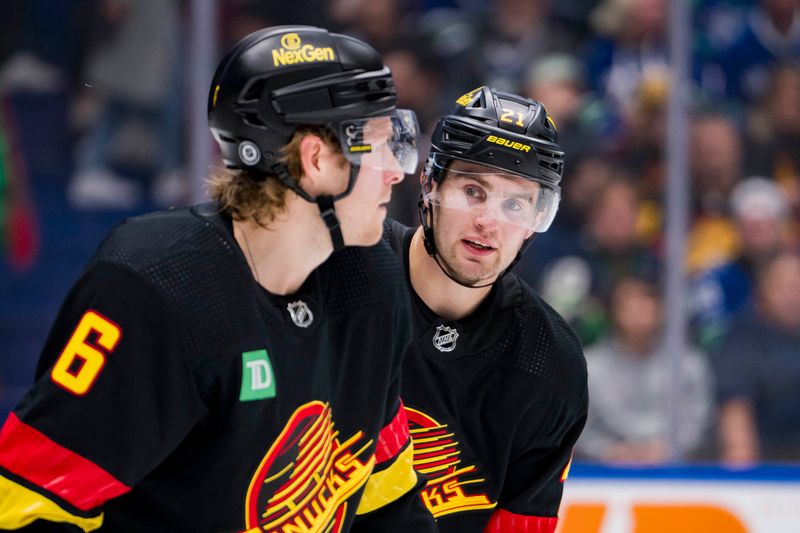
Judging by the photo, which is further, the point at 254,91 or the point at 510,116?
the point at 510,116

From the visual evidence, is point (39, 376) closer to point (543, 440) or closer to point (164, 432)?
point (164, 432)

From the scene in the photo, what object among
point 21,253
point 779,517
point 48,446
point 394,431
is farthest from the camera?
point 21,253

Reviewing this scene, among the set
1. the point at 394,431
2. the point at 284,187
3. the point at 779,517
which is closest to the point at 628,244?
the point at 779,517

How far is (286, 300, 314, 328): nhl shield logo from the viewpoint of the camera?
5.44ft

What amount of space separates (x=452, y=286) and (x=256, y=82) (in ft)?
2.56

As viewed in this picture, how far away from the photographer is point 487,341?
2.24m

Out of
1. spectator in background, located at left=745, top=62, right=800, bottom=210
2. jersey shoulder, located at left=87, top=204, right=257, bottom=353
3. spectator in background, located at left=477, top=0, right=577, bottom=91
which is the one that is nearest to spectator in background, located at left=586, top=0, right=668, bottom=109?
spectator in background, located at left=477, top=0, right=577, bottom=91

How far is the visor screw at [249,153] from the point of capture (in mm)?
1633

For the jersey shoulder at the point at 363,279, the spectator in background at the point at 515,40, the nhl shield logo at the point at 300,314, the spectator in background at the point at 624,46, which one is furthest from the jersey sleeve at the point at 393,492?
the spectator in background at the point at 624,46

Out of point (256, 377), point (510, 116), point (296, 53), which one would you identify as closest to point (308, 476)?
point (256, 377)

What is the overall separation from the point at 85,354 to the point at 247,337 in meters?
0.22

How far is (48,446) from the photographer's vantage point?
1419 millimetres

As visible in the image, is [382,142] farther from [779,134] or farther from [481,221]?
[779,134]

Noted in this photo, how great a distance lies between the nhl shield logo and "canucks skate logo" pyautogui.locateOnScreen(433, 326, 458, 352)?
0.57m
